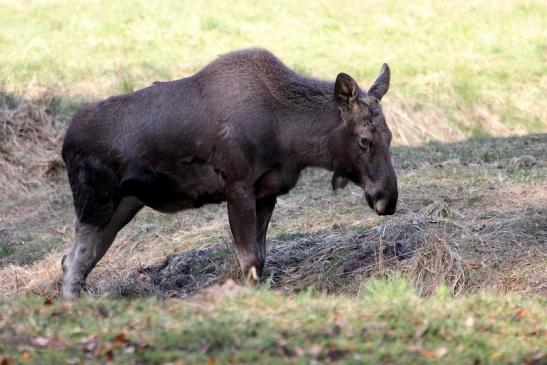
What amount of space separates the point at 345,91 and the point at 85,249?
11.0ft

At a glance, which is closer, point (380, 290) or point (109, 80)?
point (380, 290)

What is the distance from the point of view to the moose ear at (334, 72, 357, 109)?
10.8 meters

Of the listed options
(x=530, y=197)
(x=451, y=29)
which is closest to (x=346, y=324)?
(x=530, y=197)

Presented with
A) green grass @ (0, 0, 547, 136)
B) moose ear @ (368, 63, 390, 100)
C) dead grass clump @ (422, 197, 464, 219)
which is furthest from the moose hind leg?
green grass @ (0, 0, 547, 136)

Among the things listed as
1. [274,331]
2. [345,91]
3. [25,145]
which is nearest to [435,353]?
[274,331]

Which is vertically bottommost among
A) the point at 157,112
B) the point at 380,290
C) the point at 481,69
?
the point at 481,69

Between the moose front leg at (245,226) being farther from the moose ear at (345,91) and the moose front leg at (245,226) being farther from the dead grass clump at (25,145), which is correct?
the dead grass clump at (25,145)

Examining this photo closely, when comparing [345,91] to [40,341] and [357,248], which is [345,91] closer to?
[357,248]

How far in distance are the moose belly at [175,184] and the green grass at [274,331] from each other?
2848 millimetres

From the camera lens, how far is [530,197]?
14.1 metres

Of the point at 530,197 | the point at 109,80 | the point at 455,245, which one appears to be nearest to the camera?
the point at 455,245

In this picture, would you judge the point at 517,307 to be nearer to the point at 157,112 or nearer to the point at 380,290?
the point at 380,290

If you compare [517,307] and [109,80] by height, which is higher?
[517,307]

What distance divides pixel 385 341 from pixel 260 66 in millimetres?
4636
